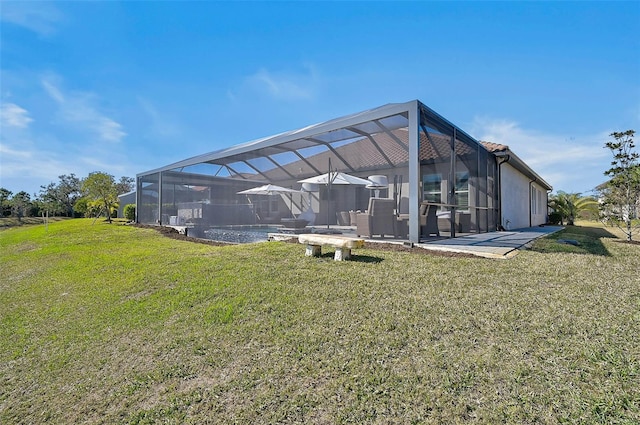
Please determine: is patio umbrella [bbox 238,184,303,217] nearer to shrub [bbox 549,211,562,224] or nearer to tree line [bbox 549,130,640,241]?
tree line [bbox 549,130,640,241]

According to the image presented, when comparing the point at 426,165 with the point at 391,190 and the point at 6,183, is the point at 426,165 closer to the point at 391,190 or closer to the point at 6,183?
the point at 391,190

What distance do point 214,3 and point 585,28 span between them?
33.5 feet

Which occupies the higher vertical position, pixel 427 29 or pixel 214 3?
pixel 214 3

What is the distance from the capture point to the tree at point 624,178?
343 inches

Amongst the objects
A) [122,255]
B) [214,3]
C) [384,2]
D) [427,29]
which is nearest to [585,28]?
[427,29]

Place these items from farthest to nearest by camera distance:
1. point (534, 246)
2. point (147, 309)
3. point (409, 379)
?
point (534, 246) → point (147, 309) → point (409, 379)

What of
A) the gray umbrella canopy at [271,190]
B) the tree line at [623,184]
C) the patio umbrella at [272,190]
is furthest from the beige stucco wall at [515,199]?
the gray umbrella canopy at [271,190]

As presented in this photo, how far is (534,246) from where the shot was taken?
245 inches

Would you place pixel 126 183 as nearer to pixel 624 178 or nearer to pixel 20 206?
pixel 20 206

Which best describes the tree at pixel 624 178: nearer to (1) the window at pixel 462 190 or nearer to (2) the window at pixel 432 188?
(1) the window at pixel 462 190

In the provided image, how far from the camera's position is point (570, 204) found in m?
20.6

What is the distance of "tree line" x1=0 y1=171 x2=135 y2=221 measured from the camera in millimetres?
18750

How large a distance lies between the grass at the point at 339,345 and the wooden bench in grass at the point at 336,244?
0.32 m

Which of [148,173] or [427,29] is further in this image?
[148,173]
